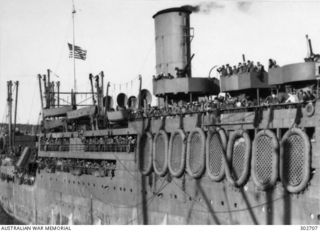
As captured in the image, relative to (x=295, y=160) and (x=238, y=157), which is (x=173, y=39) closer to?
(x=238, y=157)

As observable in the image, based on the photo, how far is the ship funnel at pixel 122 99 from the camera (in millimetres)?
25578

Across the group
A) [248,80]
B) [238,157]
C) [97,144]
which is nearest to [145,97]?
[97,144]

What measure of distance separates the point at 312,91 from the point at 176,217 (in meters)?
7.67

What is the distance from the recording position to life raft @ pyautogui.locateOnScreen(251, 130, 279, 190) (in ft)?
46.9

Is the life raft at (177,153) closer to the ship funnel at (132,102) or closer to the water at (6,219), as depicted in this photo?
the ship funnel at (132,102)

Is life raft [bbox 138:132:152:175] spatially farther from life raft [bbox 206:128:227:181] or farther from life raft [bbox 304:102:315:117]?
life raft [bbox 304:102:315:117]

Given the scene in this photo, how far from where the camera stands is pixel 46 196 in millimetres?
30859

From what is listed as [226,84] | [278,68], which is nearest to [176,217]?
[226,84]

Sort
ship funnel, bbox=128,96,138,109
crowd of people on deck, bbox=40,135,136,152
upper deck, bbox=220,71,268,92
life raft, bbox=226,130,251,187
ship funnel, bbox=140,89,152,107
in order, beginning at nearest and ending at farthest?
life raft, bbox=226,130,251,187 < upper deck, bbox=220,71,268,92 < crowd of people on deck, bbox=40,135,136,152 < ship funnel, bbox=140,89,152,107 < ship funnel, bbox=128,96,138,109

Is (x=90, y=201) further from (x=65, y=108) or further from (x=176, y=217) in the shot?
(x=65, y=108)

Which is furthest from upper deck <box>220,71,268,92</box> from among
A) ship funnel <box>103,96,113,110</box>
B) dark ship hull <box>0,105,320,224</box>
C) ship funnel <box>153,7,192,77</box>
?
ship funnel <box>103,96,113,110</box>

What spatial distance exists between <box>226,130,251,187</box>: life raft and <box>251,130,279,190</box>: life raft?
245 mm

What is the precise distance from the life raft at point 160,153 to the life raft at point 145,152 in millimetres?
386

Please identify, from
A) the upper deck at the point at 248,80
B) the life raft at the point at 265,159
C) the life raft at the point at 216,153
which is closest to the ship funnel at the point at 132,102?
the upper deck at the point at 248,80
